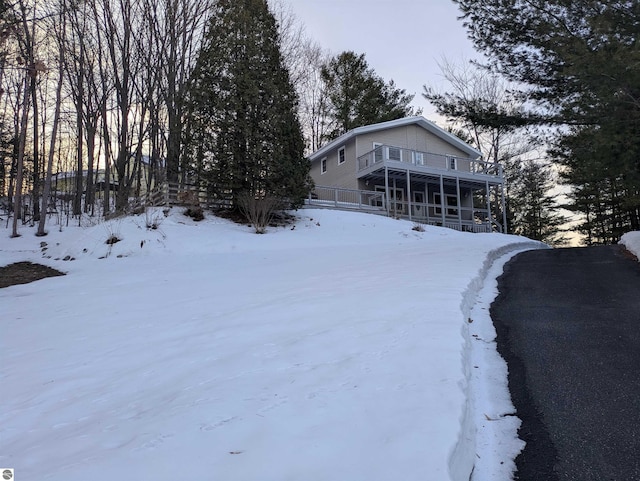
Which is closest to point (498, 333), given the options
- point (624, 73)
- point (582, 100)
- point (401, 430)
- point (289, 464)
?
point (401, 430)

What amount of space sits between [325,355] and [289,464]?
146 centimetres

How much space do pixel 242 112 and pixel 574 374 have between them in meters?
13.2

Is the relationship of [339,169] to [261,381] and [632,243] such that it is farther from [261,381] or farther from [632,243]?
[261,381]

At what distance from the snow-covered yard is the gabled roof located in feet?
53.3

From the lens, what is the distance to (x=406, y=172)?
21516 mm

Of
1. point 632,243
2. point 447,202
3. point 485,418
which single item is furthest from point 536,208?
point 485,418

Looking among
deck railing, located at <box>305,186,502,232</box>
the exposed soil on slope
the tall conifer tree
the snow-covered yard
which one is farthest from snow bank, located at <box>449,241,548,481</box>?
the tall conifer tree

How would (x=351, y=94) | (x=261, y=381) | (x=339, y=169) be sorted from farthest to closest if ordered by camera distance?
1. (x=351, y=94)
2. (x=339, y=169)
3. (x=261, y=381)

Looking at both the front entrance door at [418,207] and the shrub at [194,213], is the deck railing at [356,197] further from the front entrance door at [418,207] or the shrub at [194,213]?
the shrub at [194,213]

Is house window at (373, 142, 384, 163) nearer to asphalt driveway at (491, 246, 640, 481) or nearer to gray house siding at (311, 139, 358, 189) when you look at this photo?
gray house siding at (311, 139, 358, 189)

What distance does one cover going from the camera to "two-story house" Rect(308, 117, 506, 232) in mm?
21500

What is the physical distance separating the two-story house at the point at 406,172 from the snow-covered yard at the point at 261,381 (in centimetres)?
1454

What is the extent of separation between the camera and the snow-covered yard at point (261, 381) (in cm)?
198

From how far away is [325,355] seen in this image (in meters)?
3.31
